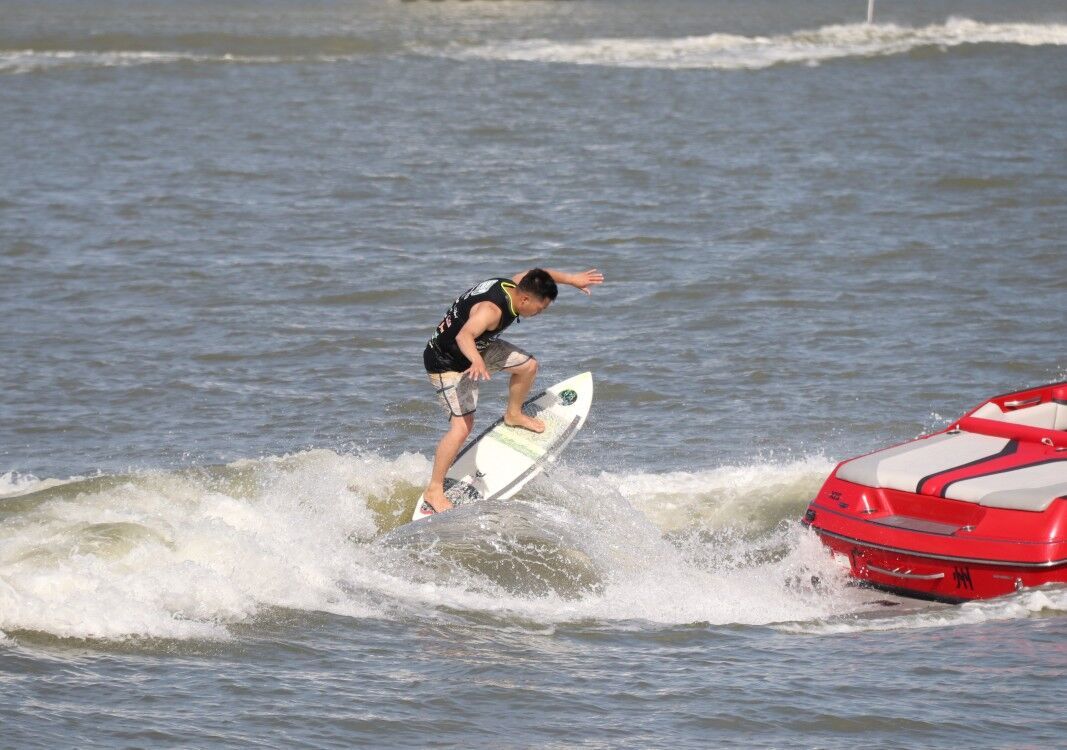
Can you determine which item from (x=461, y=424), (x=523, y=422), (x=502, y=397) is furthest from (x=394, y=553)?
(x=502, y=397)

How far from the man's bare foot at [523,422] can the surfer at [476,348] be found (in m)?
0.10

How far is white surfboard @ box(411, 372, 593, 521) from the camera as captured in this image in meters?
10.8

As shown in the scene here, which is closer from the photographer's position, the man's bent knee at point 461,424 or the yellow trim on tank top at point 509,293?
the yellow trim on tank top at point 509,293

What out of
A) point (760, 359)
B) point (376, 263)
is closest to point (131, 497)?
point (760, 359)

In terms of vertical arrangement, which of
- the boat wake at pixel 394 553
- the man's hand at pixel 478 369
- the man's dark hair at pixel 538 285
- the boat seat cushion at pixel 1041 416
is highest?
the man's dark hair at pixel 538 285

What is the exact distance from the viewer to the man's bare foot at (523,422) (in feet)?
36.3

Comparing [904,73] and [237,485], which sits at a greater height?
[904,73]

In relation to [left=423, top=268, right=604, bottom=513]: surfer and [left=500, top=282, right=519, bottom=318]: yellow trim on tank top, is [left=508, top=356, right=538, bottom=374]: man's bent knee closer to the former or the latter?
[left=423, top=268, right=604, bottom=513]: surfer

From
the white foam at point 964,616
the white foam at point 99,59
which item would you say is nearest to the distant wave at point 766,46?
the white foam at point 99,59

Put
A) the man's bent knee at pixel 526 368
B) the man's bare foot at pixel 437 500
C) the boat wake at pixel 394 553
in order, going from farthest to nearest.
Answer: the man's bent knee at pixel 526 368, the man's bare foot at pixel 437 500, the boat wake at pixel 394 553

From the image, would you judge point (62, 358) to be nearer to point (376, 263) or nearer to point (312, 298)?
point (312, 298)

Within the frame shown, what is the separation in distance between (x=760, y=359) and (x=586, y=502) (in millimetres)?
4746

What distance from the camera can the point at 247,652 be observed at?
809 centimetres

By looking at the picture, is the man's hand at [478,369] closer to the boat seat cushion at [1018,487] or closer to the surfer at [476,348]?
the surfer at [476,348]
